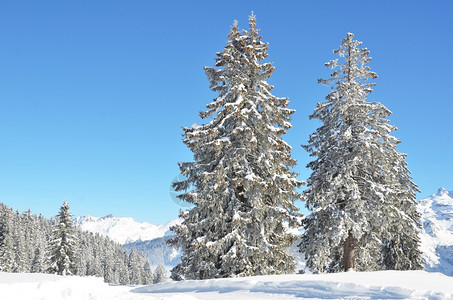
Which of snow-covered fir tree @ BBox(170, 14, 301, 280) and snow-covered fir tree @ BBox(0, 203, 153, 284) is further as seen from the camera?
snow-covered fir tree @ BBox(0, 203, 153, 284)

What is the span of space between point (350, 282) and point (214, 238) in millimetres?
6934

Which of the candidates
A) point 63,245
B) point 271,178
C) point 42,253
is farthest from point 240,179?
point 42,253

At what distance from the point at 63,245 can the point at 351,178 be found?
3168 cm

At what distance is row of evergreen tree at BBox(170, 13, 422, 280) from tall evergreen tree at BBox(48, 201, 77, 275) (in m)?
23.6

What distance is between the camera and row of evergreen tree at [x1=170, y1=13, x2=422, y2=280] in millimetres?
14344

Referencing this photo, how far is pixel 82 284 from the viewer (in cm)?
948

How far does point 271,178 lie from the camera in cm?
1509

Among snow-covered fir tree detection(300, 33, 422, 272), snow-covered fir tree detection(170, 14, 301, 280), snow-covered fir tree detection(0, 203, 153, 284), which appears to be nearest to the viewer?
snow-covered fir tree detection(170, 14, 301, 280)

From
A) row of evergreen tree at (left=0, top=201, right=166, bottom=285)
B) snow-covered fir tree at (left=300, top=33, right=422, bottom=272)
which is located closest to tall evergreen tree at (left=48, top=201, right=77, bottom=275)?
row of evergreen tree at (left=0, top=201, right=166, bottom=285)

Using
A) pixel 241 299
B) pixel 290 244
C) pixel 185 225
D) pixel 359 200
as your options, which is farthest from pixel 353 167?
pixel 241 299

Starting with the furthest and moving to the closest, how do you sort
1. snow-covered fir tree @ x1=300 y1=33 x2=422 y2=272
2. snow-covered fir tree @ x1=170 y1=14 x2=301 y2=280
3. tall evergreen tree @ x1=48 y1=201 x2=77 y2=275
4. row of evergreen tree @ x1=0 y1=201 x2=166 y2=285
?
1. row of evergreen tree @ x1=0 y1=201 x2=166 y2=285
2. tall evergreen tree @ x1=48 y1=201 x2=77 y2=275
3. snow-covered fir tree @ x1=300 y1=33 x2=422 y2=272
4. snow-covered fir tree @ x1=170 y1=14 x2=301 y2=280

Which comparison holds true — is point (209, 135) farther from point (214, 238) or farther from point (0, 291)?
point (0, 291)

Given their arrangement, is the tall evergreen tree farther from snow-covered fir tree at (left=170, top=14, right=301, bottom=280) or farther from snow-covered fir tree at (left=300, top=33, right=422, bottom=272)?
snow-covered fir tree at (left=300, top=33, right=422, bottom=272)

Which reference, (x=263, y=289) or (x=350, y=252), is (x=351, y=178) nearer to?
(x=350, y=252)
